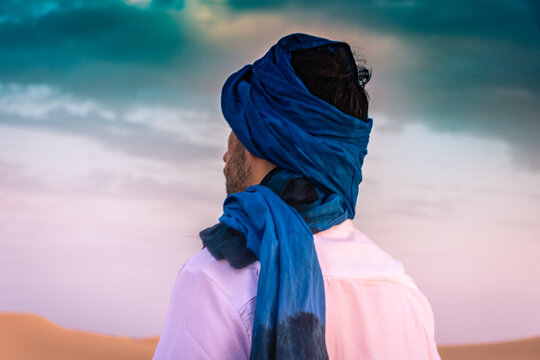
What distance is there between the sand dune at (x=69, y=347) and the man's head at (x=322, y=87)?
1621cm

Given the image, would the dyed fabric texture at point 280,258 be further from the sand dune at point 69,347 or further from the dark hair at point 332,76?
the sand dune at point 69,347

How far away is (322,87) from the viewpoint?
9.82ft

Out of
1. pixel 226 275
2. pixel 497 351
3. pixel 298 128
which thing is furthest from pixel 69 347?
pixel 226 275

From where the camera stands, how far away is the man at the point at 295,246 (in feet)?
8.13

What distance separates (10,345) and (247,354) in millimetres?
17265

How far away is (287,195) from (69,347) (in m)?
18.0

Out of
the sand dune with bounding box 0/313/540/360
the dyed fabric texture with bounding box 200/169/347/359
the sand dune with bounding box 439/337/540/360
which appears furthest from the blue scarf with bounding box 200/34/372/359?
the sand dune with bounding box 439/337/540/360

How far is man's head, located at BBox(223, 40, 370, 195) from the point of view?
9.84ft

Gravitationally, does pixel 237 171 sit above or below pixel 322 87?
below

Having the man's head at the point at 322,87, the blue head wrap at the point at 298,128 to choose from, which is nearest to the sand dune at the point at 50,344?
the man's head at the point at 322,87

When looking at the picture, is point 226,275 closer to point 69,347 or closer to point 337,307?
point 337,307

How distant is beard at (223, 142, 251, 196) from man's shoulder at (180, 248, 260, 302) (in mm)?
552

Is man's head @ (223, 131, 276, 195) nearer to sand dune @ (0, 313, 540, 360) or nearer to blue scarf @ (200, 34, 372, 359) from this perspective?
blue scarf @ (200, 34, 372, 359)

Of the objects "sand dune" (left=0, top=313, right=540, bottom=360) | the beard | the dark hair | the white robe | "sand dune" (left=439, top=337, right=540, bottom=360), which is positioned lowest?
"sand dune" (left=439, top=337, right=540, bottom=360)
